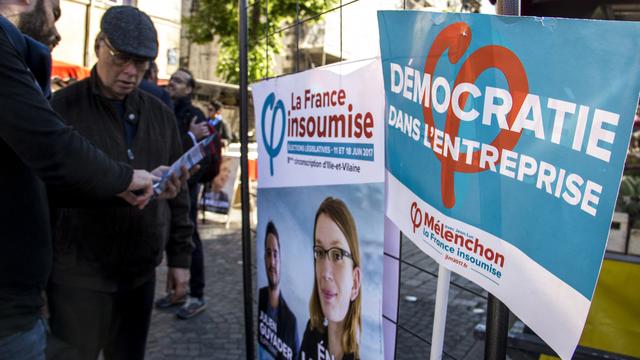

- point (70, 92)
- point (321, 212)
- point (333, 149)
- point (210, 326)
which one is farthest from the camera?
point (210, 326)

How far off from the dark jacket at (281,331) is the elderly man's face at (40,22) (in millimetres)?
1204

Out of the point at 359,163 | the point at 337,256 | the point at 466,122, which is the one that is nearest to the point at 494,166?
the point at 466,122

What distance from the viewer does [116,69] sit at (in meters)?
2.00

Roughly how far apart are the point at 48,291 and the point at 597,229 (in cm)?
195

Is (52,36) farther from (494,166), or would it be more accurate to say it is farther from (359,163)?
(494,166)

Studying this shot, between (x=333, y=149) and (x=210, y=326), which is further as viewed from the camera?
(x=210, y=326)

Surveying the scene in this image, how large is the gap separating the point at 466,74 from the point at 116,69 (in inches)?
53.4

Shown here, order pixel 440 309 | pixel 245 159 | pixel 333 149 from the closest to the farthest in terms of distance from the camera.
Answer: pixel 440 309, pixel 333 149, pixel 245 159

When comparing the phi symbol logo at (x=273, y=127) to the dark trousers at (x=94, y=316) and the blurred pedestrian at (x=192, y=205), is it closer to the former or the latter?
the dark trousers at (x=94, y=316)

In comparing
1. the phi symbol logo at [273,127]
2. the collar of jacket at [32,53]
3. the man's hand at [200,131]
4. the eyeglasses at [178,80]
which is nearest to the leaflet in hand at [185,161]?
the phi symbol logo at [273,127]

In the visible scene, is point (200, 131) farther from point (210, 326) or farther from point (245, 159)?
point (210, 326)

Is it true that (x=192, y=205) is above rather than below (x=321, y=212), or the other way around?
below

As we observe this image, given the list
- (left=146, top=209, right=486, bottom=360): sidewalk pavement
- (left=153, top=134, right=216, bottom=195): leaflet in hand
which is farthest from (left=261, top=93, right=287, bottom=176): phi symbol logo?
(left=146, top=209, right=486, bottom=360): sidewalk pavement

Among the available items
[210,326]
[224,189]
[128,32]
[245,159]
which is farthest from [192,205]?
[224,189]
